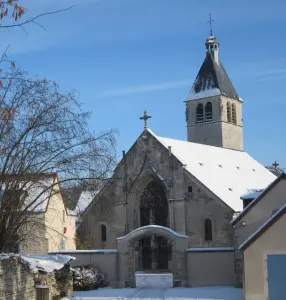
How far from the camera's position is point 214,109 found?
51.2m

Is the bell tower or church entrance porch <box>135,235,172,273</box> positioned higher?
the bell tower

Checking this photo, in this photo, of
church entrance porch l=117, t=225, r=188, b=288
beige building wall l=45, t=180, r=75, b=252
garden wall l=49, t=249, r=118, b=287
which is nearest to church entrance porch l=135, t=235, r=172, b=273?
church entrance porch l=117, t=225, r=188, b=288

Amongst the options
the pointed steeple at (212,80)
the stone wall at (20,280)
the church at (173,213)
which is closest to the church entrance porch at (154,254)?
the church at (173,213)

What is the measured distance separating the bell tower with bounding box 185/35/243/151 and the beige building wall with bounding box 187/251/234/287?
21.6 m

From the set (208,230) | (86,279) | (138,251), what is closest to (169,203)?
(208,230)

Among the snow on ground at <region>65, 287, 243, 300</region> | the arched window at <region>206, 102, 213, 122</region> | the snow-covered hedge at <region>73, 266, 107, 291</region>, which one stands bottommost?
the snow on ground at <region>65, 287, 243, 300</region>

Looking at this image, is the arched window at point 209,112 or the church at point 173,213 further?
the arched window at point 209,112

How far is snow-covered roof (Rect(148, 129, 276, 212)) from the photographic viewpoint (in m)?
34.1

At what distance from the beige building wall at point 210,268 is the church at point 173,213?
49 millimetres

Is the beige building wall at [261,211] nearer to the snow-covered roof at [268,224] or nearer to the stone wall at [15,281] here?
the snow-covered roof at [268,224]

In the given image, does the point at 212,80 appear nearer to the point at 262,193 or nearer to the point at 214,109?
the point at 214,109

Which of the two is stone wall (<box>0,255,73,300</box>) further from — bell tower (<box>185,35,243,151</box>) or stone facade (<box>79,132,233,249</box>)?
bell tower (<box>185,35,243,151</box>)

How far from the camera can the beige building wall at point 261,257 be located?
21.5 metres

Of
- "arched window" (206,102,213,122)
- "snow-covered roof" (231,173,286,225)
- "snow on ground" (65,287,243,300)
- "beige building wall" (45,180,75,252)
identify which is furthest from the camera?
"arched window" (206,102,213,122)
